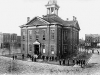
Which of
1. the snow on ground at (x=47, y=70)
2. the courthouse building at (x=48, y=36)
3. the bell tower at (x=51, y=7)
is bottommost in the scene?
the snow on ground at (x=47, y=70)

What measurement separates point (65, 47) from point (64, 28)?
15.7 feet

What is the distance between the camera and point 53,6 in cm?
3284

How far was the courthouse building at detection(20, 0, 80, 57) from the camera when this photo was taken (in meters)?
27.8

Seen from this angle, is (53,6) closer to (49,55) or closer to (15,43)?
(49,55)

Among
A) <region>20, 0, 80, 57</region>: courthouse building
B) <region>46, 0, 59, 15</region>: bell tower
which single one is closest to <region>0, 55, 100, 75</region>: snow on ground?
<region>20, 0, 80, 57</region>: courthouse building

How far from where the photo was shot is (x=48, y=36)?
28141mm

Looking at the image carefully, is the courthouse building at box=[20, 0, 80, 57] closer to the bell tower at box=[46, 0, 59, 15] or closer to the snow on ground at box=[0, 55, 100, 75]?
the bell tower at box=[46, 0, 59, 15]

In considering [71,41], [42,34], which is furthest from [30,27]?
[71,41]

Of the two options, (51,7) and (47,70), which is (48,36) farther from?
(47,70)

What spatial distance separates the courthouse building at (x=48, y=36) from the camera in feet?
91.3

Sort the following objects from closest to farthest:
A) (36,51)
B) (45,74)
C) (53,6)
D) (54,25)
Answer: (45,74) < (54,25) < (36,51) < (53,6)

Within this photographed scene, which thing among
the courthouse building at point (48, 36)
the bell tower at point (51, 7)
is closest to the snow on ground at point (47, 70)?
the courthouse building at point (48, 36)

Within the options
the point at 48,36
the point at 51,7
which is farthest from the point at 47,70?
the point at 51,7

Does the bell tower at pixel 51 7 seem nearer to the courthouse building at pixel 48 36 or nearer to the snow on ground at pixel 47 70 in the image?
the courthouse building at pixel 48 36
